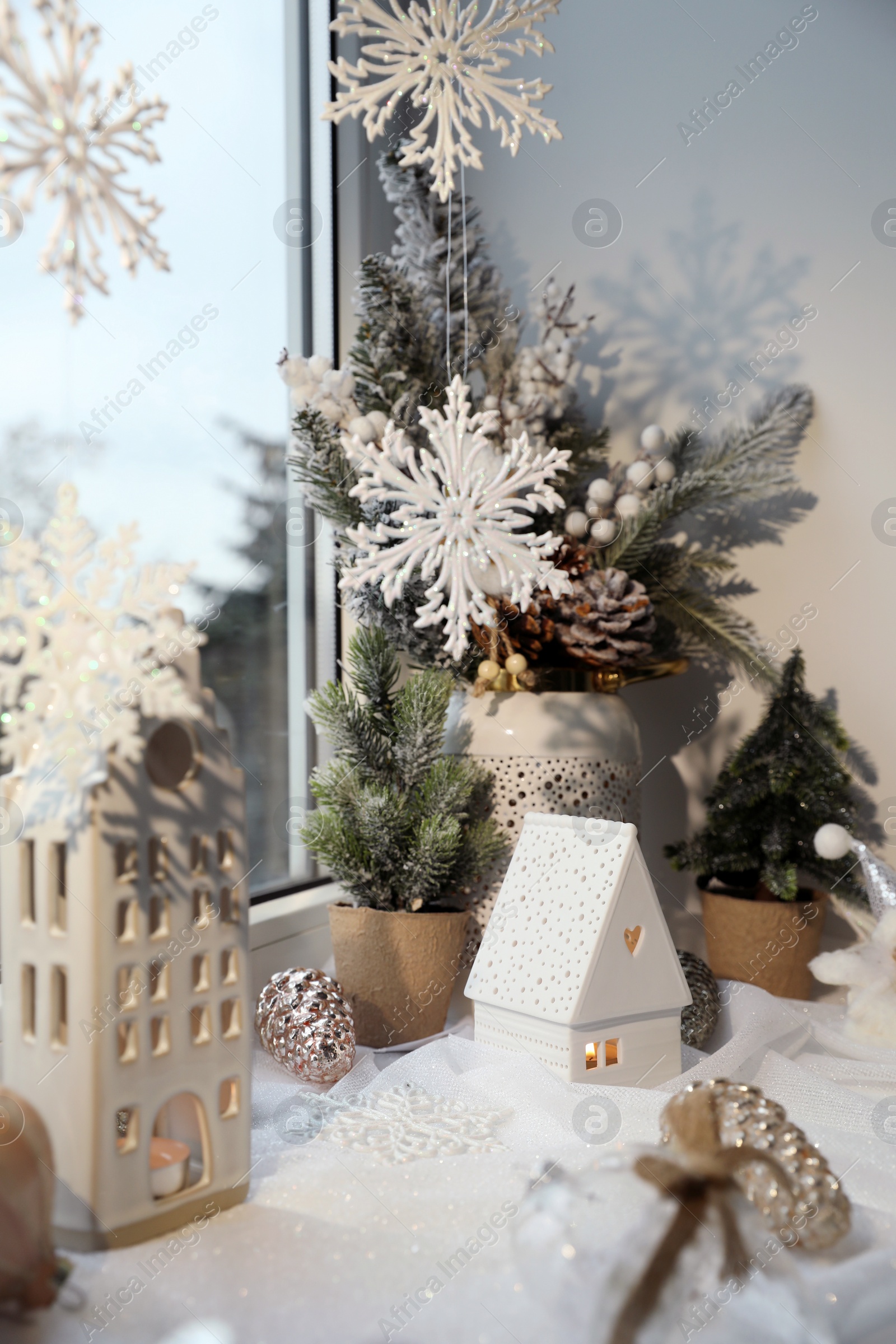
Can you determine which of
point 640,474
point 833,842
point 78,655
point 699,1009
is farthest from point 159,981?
point 640,474

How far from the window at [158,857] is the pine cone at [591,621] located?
0.53m

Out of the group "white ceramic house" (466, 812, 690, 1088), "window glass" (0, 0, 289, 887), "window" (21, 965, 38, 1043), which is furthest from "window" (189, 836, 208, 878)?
"window glass" (0, 0, 289, 887)

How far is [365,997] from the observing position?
3.17 ft

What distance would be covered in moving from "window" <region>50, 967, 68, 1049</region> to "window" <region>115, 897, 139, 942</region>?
0.13 ft

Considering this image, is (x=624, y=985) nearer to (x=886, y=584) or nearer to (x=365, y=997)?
(x=365, y=997)

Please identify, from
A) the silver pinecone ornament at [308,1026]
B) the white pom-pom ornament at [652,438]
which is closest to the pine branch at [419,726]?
the silver pinecone ornament at [308,1026]

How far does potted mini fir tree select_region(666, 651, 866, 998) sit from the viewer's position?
107 cm

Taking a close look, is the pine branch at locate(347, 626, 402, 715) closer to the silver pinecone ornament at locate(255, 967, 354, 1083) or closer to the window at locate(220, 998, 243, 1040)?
the silver pinecone ornament at locate(255, 967, 354, 1083)

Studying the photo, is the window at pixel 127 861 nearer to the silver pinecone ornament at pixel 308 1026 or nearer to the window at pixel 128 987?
the window at pixel 128 987

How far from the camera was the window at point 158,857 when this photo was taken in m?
0.60

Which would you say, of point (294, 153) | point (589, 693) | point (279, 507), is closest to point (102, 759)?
point (589, 693)

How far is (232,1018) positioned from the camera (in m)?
0.64

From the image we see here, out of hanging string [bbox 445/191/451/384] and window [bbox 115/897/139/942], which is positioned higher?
hanging string [bbox 445/191/451/384]

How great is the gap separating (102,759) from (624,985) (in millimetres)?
463
